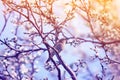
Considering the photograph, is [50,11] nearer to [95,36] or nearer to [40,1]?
[40,1]

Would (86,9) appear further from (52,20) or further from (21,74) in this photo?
(21,74)

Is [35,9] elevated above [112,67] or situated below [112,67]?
above

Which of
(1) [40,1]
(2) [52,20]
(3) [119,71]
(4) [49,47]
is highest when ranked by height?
(1) [40,1]

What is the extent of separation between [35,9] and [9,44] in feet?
3.40

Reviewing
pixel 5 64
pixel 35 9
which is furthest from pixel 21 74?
pixel 35 9

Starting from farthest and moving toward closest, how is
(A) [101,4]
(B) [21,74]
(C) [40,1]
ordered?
(B) [21,74] < (A) [101,4] < (C) [40,1]

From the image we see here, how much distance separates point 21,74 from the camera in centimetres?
962

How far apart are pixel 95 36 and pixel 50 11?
3.60 feet

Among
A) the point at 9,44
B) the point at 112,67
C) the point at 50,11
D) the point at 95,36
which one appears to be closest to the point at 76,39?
the point at 95,36

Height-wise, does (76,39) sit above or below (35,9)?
below

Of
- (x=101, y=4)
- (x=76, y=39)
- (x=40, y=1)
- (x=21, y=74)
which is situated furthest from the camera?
(x=21, y=74)

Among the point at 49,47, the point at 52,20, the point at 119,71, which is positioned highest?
the point at 52,20

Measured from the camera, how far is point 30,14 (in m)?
6.27

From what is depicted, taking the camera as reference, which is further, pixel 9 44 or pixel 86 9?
pixel 86 9
